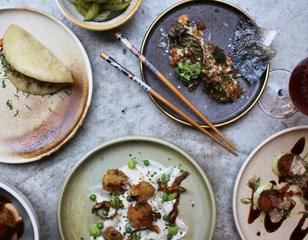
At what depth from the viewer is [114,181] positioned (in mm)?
1680

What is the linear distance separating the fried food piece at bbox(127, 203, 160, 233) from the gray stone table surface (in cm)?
25

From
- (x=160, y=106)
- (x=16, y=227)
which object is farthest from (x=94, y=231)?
(x=160, y=106)

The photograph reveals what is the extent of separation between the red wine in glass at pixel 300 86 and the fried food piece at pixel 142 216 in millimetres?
629

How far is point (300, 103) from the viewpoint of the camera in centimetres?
157

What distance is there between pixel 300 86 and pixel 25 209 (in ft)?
3.36

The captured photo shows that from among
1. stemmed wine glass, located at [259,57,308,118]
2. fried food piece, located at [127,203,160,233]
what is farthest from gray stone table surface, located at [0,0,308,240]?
fried food piece, located at [127,203,160,233]

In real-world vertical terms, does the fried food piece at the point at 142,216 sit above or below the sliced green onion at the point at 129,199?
below

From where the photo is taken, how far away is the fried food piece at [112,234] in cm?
170

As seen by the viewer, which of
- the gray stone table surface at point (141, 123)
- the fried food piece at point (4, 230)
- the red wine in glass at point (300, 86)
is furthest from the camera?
the gray stone table surface at point (141, 123)

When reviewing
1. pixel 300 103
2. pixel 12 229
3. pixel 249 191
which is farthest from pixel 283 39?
pixel 12 229

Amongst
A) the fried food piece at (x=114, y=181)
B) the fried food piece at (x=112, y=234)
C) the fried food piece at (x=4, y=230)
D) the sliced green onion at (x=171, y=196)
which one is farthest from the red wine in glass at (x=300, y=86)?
the fried food piece at (x=4, y=230)

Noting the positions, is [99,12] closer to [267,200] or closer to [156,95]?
[156,95]

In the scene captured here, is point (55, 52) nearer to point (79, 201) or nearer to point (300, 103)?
point (79, 201)

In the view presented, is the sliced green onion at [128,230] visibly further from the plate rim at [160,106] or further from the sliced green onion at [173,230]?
the plate rim at [160,106]
